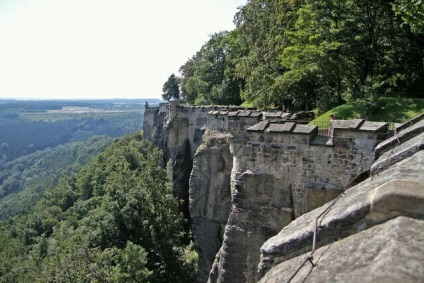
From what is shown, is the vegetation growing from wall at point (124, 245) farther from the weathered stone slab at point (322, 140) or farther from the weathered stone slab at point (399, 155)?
the weathered stone slab at point (399, 155)

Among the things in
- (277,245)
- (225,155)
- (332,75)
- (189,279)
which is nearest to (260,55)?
(332,75)

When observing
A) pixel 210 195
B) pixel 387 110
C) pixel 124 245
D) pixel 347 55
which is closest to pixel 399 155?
pixel 387 110

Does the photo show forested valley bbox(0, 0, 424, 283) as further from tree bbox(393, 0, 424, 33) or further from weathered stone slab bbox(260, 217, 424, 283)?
weathered stone slab bbox(260, 217, 424, 283)

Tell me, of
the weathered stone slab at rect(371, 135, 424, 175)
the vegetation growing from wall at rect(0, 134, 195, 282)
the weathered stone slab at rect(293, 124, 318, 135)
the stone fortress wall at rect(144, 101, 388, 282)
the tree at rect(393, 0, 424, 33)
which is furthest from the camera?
the vegetation growing from wall at rect(0, 134, 195, 282)

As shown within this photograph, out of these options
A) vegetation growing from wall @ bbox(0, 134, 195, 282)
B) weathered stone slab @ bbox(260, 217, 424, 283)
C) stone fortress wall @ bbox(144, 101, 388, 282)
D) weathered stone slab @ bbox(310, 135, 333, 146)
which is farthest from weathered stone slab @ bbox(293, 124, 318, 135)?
vegetation growing from wall @ bbox(0, 134, 195, 282)

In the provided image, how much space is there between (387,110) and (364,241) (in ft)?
49.6

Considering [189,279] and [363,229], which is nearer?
[363,229]

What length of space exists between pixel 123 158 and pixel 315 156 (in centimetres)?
4305

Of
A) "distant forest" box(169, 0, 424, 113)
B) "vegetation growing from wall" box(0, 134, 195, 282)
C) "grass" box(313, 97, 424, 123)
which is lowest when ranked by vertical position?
"vegetation growing from wall" box(0, 134, 195, 282)

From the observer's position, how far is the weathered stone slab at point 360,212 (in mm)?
3148

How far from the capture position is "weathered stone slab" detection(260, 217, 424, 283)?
8.18 ft

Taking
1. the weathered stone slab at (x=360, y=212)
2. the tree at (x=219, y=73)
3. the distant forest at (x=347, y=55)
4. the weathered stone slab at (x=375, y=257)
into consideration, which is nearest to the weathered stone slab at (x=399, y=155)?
the weathered stone slab at (x=360, y=212)

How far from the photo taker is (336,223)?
362 centimetres

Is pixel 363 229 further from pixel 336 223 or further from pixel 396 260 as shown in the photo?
pixel 396 260
